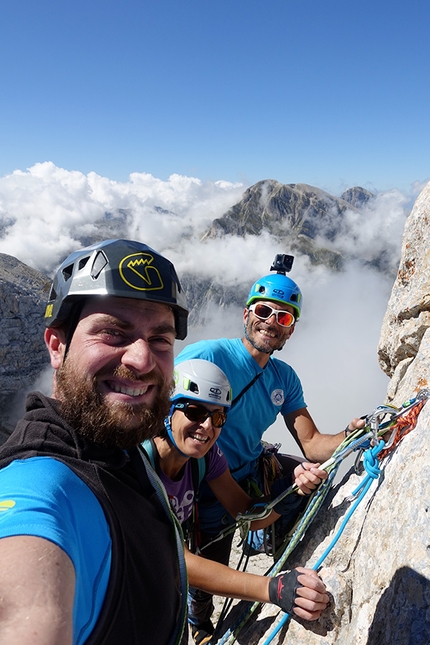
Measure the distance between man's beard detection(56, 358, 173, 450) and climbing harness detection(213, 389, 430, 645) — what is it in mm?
1915

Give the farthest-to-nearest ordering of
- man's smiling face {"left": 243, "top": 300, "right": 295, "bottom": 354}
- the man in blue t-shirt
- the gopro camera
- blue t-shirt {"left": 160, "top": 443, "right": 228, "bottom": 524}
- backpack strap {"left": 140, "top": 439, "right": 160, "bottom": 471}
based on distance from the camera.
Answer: the gopro camera, man's smiling face {"left": 243, "top": 300, "right": 295, "bottom": 354}, the man in blue t-shirt, blue t-shirt {"left": 160, "top": 443, "right": 228, "bottom": 524}, backpack strap {"left": 140, "top": 439, "right": 160, "bottom": 471}

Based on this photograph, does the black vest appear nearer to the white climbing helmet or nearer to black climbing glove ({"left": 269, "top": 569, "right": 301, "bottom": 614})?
black climbing glove ({"left": 269, "top": 569, "right": 301, "bottom": 614})

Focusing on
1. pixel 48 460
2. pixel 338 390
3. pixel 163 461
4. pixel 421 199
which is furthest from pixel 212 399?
pixel 338 390

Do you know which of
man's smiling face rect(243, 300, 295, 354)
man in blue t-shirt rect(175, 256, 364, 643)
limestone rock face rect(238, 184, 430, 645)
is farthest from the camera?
man's smiling face rect(243, 300, 295, 354)

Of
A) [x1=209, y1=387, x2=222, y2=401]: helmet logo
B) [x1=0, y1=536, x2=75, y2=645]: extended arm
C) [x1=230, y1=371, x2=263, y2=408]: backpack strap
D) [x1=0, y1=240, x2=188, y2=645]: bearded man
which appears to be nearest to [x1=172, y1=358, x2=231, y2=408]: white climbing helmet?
[x1=209, y1=387, x2=222, y2=401]: helmet logo

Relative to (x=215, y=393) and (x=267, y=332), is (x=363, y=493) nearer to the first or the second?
(x=215, y=393)

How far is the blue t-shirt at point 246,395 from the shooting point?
4777mm

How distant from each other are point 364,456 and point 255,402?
1.87 meters

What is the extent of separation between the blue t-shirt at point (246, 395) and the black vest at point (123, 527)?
2.66m

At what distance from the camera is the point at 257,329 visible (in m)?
5.30

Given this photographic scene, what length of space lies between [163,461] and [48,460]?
2028 mm

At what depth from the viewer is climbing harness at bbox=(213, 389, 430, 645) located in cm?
308

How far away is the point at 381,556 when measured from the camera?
8.53 feet

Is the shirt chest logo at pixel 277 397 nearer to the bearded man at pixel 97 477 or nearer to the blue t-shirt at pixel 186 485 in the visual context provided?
the blue t-shirt at pixel 186 485
